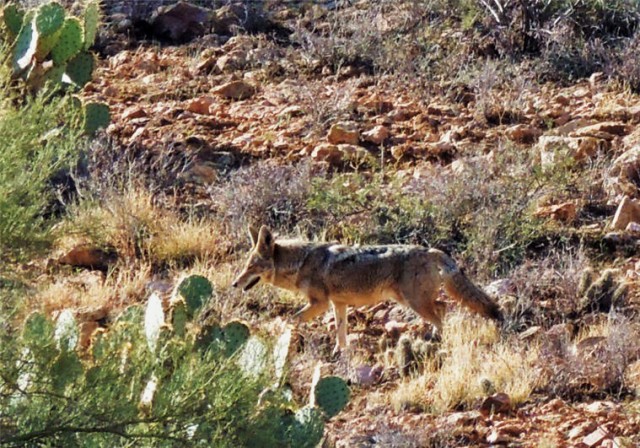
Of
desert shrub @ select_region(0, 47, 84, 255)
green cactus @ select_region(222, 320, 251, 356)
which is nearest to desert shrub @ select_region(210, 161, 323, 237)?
green cactus @ select_region(222, 320, 251, 356)

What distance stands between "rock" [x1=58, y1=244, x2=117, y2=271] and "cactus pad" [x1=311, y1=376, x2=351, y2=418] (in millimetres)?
4654

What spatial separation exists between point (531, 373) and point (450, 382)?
21.9 inches

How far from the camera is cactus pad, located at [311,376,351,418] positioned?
9438 mm

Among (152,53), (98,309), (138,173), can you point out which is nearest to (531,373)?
(98,309)

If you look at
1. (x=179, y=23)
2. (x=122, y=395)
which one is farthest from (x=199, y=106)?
(x=122, y=395)

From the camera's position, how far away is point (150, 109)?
55.6ft

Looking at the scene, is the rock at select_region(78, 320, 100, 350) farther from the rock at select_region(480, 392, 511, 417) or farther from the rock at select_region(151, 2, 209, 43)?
the rock at select_region(151, 2, 209, 43)

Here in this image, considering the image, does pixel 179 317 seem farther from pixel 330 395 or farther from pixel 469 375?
pixel 469 375

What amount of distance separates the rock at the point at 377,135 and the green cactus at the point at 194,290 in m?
6.51

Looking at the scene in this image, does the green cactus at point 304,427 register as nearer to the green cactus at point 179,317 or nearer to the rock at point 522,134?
the green cactus at point 179,317

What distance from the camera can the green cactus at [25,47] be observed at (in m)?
14.0

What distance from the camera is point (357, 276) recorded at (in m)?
12.1

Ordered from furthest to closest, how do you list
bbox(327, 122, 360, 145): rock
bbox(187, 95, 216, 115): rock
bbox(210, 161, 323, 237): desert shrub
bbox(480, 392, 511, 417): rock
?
bbox(187, 95, 216, 115): rock, bbox(327, 122, 360, 145): rock, bbox(210, 161, 323, 237): desert shrub, bbox(480, 392, 511, 417): rock

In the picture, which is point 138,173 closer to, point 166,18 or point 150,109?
point 150,109
